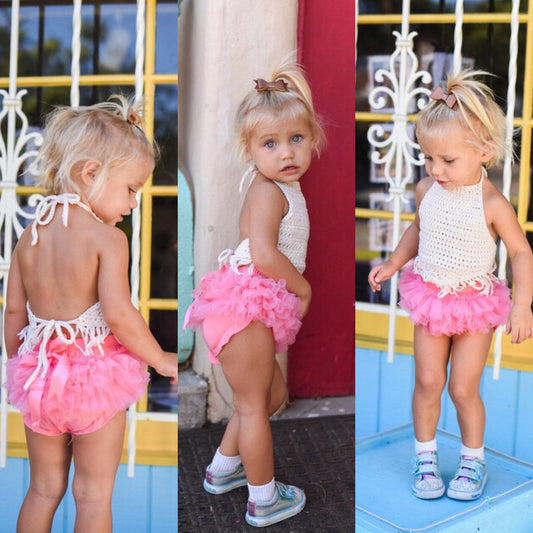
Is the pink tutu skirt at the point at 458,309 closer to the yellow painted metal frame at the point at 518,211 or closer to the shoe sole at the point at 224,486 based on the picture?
the yellow painted metal frame at the point at 518,211

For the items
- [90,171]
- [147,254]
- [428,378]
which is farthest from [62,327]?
[428,378]

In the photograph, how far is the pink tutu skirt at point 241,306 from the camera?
187 cm

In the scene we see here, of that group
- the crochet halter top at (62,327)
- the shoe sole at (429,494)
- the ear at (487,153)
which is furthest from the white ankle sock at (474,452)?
the crochet halter top at (62,327)

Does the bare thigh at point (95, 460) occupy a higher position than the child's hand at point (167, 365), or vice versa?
the child's hand at point (167, 365)

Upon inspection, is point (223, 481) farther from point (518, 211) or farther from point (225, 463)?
point (518, 211)

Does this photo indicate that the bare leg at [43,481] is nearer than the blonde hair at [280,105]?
Yes

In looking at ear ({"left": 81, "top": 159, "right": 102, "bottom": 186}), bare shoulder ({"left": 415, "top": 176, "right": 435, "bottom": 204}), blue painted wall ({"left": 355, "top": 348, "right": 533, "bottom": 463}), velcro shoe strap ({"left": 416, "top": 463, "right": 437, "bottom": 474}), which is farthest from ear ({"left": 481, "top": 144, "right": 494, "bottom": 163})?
ear ({"left": 81, "top": 159, "right": 102, "bottom": 186})

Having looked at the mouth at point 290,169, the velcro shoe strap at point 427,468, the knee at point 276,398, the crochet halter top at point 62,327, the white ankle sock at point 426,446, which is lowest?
the velcro shoe strap at point 427,468

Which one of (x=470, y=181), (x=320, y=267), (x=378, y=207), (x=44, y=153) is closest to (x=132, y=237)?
(x=44, y=153)

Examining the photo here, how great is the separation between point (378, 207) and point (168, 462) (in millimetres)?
937

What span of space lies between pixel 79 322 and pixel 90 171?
34cm

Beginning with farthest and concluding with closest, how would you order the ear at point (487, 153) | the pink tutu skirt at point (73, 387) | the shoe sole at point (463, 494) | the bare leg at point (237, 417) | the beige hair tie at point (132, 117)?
1. the bare leg at point (237, 417)
2. the shoe sole at point (463, 494)
3. the ear at point (487, 153)
4. the beige hair tie at point (132, 117)
5. the pink tutu skirt at point (73, 387)

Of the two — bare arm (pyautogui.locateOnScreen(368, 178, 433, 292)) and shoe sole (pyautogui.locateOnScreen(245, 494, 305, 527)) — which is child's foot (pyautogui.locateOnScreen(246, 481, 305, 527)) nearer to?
shoe sole (pyautogui.locateOnScreen(245, 494, 305, 527))

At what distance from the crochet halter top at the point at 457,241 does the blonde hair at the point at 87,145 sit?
736 millimetres
